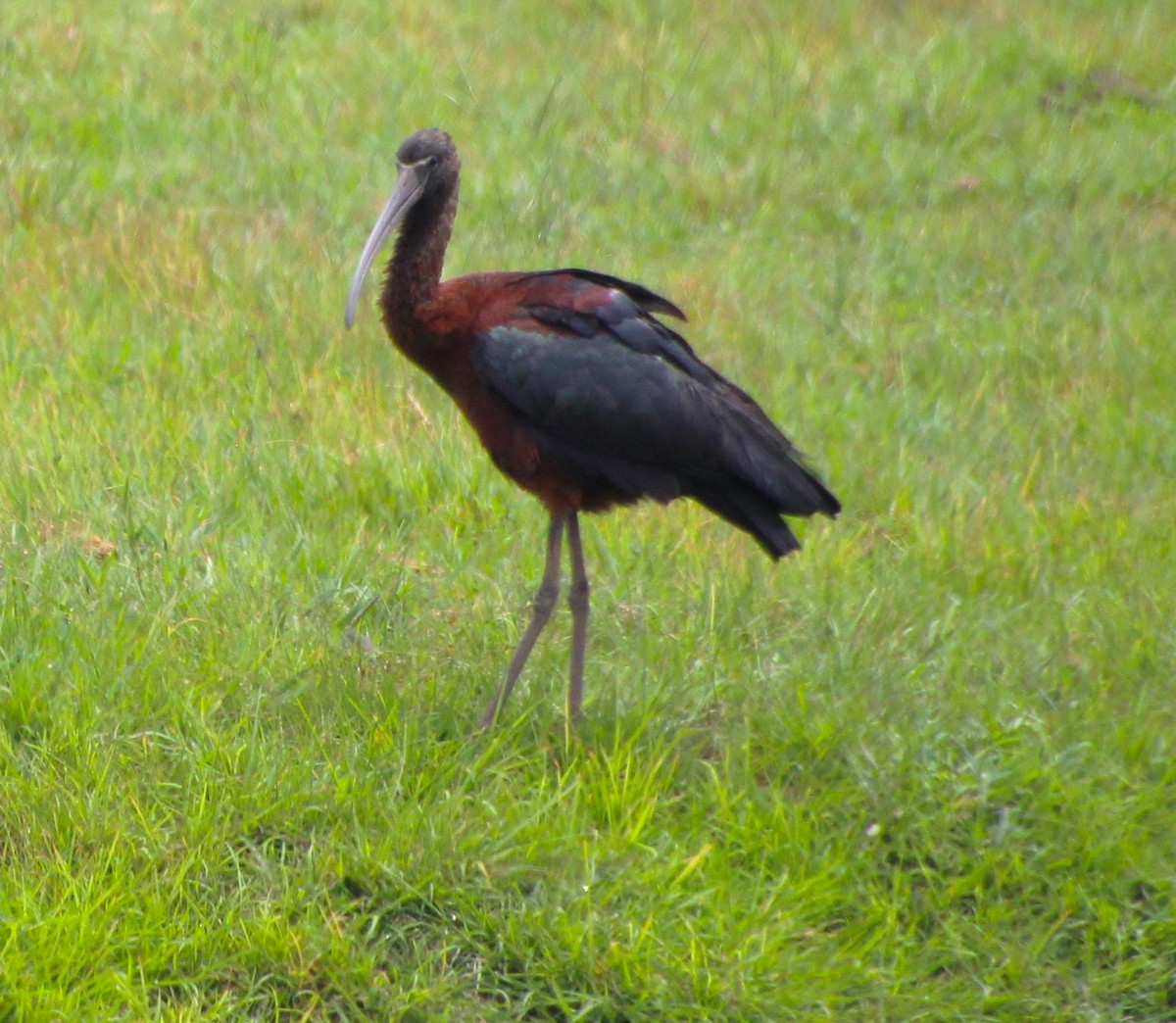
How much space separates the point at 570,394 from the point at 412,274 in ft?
1.63

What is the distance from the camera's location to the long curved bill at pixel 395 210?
4234mm

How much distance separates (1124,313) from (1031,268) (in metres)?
0.57

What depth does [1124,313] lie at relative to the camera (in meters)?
7.19

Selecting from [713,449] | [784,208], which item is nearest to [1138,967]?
[713,449]

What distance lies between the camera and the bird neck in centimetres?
419

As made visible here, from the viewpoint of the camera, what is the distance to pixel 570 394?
411 centimetres

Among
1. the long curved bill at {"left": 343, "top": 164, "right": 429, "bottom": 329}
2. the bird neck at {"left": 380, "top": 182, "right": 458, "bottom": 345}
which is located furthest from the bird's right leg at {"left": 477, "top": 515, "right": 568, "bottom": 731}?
the long curved bill at {"left": 343, "top": 164, "right": 429, "bottom": 329}

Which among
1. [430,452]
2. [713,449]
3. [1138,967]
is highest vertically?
[713,449]

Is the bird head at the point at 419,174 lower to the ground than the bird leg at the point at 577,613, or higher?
higher

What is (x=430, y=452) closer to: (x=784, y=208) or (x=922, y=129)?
(x=784, y=208)

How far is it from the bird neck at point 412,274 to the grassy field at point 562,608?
0.76m

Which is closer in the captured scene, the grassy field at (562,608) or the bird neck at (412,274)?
the grassy field at (562,608)

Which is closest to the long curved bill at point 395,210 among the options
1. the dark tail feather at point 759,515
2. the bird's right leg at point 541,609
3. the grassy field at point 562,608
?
the bird's right leg at point 541,609

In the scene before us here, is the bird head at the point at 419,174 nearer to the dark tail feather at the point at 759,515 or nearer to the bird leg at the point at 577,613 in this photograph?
the bird leg at the point at 577,613
